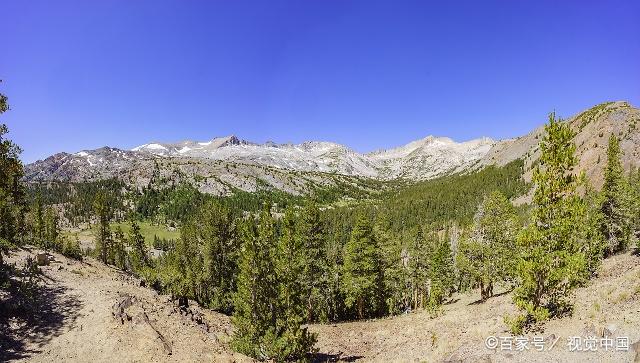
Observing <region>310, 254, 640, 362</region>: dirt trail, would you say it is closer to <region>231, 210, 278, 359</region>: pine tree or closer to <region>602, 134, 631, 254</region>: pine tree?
<region>231, 210, 278, 359</region>: pine tree

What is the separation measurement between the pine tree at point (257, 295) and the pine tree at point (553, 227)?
54.2 ft

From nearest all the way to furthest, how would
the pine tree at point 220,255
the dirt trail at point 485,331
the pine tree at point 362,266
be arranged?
the dirt trail at point 485,331, the pine tree at point 362,266, the pine tree at point 220,255

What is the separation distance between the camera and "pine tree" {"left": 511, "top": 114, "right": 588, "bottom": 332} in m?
22.0

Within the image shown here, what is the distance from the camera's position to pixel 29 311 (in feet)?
91.6

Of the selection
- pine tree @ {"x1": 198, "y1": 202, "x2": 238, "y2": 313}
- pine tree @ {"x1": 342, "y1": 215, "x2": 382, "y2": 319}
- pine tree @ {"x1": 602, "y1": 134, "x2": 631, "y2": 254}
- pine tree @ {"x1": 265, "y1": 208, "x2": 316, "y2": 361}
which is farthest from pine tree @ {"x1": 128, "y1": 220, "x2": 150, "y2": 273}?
pine tree @ {"x1": 602, "y1": 134, "x2": 631, "y2": 254}

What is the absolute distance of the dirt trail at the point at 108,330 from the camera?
1002 inches

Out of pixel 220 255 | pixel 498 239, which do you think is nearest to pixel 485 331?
pixel 498 239

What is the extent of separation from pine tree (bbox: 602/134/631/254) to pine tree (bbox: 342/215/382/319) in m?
34.6

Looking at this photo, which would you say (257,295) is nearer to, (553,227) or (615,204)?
(553,227)

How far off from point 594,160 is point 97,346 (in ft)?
537

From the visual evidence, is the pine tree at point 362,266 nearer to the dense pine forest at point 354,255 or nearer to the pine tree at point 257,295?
the dense pine forest at point 354,255

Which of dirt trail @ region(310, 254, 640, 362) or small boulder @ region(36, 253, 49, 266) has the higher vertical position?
small boulder @ region(36, 253, 49, 266)

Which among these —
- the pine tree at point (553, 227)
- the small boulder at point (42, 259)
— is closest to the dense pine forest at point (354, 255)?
the pine tree at point (553, 227)

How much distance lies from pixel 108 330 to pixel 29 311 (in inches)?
239
